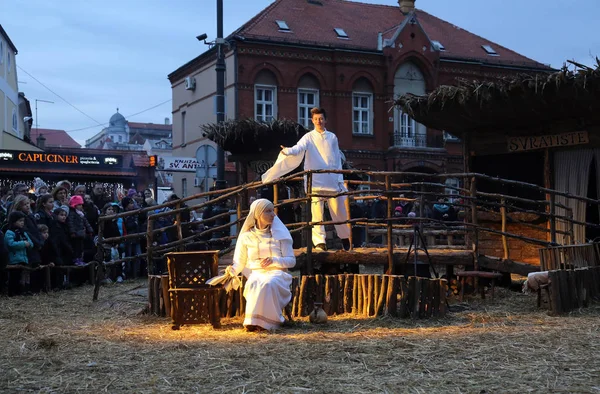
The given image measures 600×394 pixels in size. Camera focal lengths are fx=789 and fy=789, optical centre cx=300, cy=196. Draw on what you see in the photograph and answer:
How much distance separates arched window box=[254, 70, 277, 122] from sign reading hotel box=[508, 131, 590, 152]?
1922 cm

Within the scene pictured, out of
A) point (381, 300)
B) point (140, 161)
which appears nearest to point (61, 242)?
point (381, 300)

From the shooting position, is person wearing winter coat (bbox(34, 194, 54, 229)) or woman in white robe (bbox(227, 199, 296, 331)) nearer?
woman in white robe (bbox(227, 199, 296, 331))

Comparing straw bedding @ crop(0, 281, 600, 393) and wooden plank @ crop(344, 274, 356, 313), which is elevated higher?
wooden plank @ crop(344, 274, 356, 313)

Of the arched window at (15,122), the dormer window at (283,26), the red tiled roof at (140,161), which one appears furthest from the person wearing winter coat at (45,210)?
the arched window at (15,122)

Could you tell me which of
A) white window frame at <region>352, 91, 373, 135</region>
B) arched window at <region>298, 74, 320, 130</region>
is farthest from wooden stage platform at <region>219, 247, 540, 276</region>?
white window frame at <region>352, 91, 373, 135</region>

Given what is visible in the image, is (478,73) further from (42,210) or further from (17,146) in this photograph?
(42,210)

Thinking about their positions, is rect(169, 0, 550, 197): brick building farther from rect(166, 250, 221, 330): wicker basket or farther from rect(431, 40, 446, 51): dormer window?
rect(166, 250, 221, 330): wicker basket

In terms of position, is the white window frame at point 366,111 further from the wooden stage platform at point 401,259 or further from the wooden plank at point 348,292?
the wooden plank at point 348,292

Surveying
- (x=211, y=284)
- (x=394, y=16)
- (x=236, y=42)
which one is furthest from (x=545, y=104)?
(x=394, y=16)

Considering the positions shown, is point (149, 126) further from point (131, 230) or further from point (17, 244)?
point (17, 244)

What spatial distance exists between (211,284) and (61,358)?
2.23 metres

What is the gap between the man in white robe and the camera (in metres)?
11.7

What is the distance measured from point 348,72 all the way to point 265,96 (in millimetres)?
3929

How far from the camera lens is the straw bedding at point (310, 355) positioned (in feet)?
20.4
